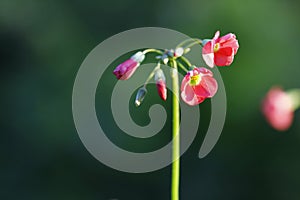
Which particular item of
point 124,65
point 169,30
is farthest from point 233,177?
point 124,65

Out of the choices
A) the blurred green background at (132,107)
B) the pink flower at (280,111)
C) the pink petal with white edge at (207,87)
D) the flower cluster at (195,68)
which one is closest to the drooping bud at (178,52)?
the flower cluster at (195,68)

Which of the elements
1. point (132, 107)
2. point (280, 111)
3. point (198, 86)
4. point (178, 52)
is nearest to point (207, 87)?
point (198, 86)

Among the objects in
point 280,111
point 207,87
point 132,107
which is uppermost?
point 132,107

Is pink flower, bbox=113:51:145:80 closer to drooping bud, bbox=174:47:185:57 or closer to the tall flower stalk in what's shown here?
the tall flower stalk

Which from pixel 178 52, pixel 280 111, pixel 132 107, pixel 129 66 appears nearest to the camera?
pixel 178 52

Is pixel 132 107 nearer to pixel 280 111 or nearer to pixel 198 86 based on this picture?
pixel 280 111

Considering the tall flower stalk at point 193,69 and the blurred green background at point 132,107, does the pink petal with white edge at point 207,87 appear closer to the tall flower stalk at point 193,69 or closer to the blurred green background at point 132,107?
the tall flower stalk at point 193,69
